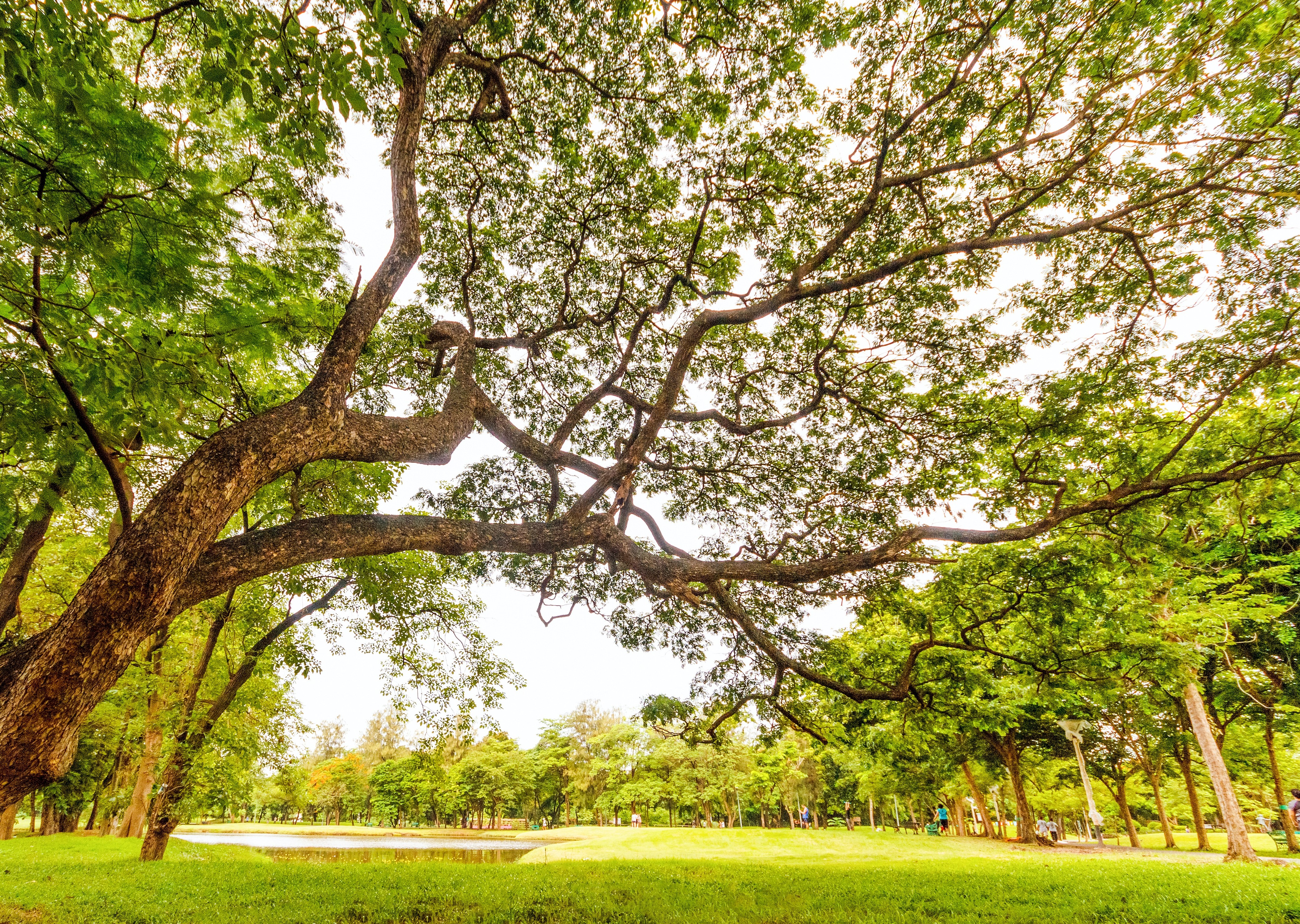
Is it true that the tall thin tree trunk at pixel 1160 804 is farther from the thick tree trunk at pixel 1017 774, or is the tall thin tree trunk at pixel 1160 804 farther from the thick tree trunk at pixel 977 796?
the thick tree trunk at pixel 977 796

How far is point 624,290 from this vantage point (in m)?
7.83

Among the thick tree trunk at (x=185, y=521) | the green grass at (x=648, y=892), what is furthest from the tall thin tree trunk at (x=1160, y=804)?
the thick tree trunk at (x=185, y=521)

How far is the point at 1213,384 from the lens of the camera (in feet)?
20.0

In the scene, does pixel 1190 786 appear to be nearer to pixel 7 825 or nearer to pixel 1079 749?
pixel 1079 749

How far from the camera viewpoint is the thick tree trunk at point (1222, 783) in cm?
1266

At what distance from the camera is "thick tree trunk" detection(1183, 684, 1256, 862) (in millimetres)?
12656

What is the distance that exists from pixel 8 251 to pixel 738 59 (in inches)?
276

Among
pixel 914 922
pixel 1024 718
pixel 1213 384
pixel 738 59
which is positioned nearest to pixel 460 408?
pixel 738 59

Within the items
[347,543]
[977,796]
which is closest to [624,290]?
[347,543]

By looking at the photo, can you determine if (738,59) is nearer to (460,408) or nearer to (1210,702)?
(460,408)

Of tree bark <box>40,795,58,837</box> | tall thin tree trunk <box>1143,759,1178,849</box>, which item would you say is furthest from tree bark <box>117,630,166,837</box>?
tall thin tree trunk <box>1143,759,1178,849</box>

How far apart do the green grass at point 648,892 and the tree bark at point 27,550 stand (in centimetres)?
348

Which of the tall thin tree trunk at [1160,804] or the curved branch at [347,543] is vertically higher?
the curved branch at [347,543]

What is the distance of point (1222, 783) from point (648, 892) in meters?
14.6
